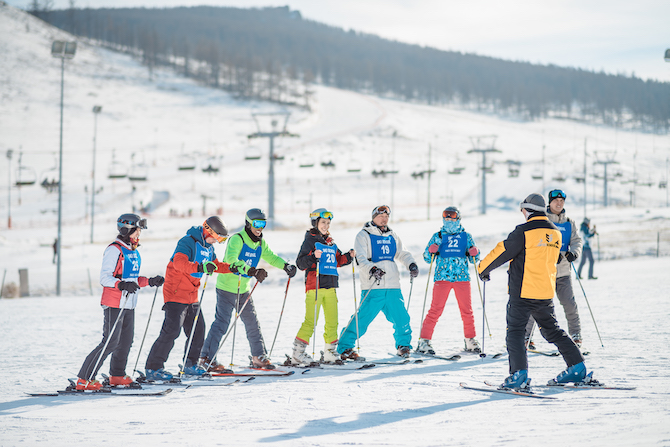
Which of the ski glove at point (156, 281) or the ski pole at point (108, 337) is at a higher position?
the ski glove at point (156, 281)

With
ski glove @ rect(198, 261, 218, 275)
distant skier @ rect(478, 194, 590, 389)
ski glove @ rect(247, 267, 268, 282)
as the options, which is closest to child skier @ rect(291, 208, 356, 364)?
ski glove @ rect(247, 267, 268, 282)

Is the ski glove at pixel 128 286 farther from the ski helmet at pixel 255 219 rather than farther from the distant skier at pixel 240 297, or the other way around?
the ski helmet at pixel 255 219

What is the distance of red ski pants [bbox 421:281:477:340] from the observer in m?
6.88

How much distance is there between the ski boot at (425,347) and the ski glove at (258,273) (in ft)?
7.18

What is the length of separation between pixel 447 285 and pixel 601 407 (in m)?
2.65

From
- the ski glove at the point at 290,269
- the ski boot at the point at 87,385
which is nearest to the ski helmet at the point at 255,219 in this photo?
the ski glove at the point at 290,269

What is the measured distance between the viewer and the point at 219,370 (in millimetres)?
6148

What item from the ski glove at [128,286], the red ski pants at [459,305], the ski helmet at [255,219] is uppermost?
the ski helmet at [255,219]

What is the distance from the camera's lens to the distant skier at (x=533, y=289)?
5.04 metres

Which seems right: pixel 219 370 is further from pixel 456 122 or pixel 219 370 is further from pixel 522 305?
pixel 456 122

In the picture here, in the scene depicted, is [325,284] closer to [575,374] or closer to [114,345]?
[114,345]

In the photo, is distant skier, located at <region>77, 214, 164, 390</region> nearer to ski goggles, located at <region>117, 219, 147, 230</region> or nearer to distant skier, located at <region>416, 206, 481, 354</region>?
ski goggles, located at <region>117, 219, 147, 230</region>

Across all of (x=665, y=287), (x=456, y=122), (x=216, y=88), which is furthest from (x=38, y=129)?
(x=665, y=287)

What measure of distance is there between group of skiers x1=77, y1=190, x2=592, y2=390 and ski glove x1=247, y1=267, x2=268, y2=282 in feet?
0.05
